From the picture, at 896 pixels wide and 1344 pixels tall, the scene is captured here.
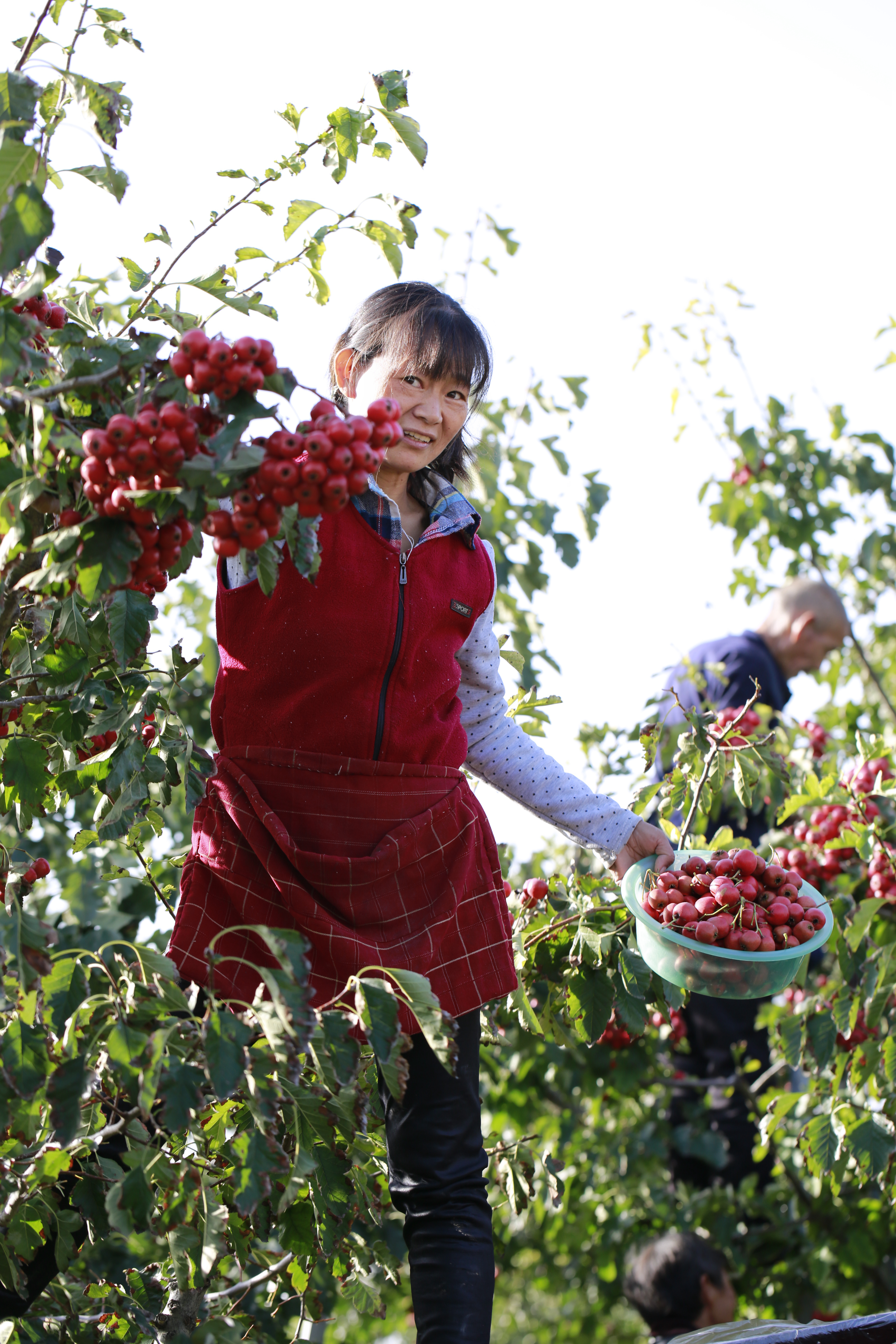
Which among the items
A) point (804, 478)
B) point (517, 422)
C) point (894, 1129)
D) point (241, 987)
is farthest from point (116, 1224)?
point (804, 478)

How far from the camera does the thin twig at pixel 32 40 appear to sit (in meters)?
1.42

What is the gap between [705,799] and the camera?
7.69 ft

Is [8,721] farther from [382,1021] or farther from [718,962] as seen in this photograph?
[718,962]

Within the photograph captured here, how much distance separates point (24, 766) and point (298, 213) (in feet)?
2.78

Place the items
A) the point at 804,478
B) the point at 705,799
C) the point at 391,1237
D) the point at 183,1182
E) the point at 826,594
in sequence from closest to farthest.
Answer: the point at 183,1182
the point at 705,799
the point at 391,1237
the point at 826,594
the point at 804,478

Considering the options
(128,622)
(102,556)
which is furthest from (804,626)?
(102,556)

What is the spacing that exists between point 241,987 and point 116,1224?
398 mm

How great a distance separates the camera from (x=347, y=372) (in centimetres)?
203

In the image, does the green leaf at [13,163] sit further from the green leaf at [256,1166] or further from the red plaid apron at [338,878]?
the green leaf at [256,1166]

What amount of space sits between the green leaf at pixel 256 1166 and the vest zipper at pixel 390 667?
2.05ft

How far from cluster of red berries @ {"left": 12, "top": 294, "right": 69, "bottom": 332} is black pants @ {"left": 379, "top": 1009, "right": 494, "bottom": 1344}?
3.49 ft

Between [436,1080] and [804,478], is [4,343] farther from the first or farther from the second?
[804,478]

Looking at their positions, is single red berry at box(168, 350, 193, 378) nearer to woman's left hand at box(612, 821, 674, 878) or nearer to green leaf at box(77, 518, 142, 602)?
green leaf at box(77, 518, 142, 602)

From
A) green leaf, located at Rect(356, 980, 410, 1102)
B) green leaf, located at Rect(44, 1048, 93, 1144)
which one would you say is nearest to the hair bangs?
green leaf, located at Rect(356, 980, 410, 1102)
